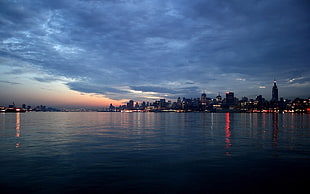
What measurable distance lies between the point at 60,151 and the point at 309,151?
96.0 ft

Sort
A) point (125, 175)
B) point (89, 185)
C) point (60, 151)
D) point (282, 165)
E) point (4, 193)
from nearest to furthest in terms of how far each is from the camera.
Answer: point (4, 193) < point (89, 185) < point (125, 175) < point (282, 165) < point (60, 151)

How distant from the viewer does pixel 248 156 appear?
21984 millimetres

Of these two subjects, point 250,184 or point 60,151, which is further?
point 60,151

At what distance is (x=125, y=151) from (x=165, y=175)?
32.3 feet

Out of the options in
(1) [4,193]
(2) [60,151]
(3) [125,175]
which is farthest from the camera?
(2) [60,151]

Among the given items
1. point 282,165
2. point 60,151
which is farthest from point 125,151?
point 282,165

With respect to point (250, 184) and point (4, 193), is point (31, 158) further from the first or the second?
point (250, 184)

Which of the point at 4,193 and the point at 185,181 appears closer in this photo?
the point at 4,193

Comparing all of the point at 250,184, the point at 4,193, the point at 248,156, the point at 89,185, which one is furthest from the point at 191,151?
the point at 4,193

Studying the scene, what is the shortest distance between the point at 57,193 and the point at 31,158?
10724 mm

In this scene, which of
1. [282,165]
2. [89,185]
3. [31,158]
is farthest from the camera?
[31,158]

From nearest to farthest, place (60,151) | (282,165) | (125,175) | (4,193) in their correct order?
1. (4,193)
2. (125,175)
3. (282,165)
4. (60,151)

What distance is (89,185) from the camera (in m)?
13.6

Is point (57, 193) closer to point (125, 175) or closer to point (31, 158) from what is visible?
point (125, 175)
